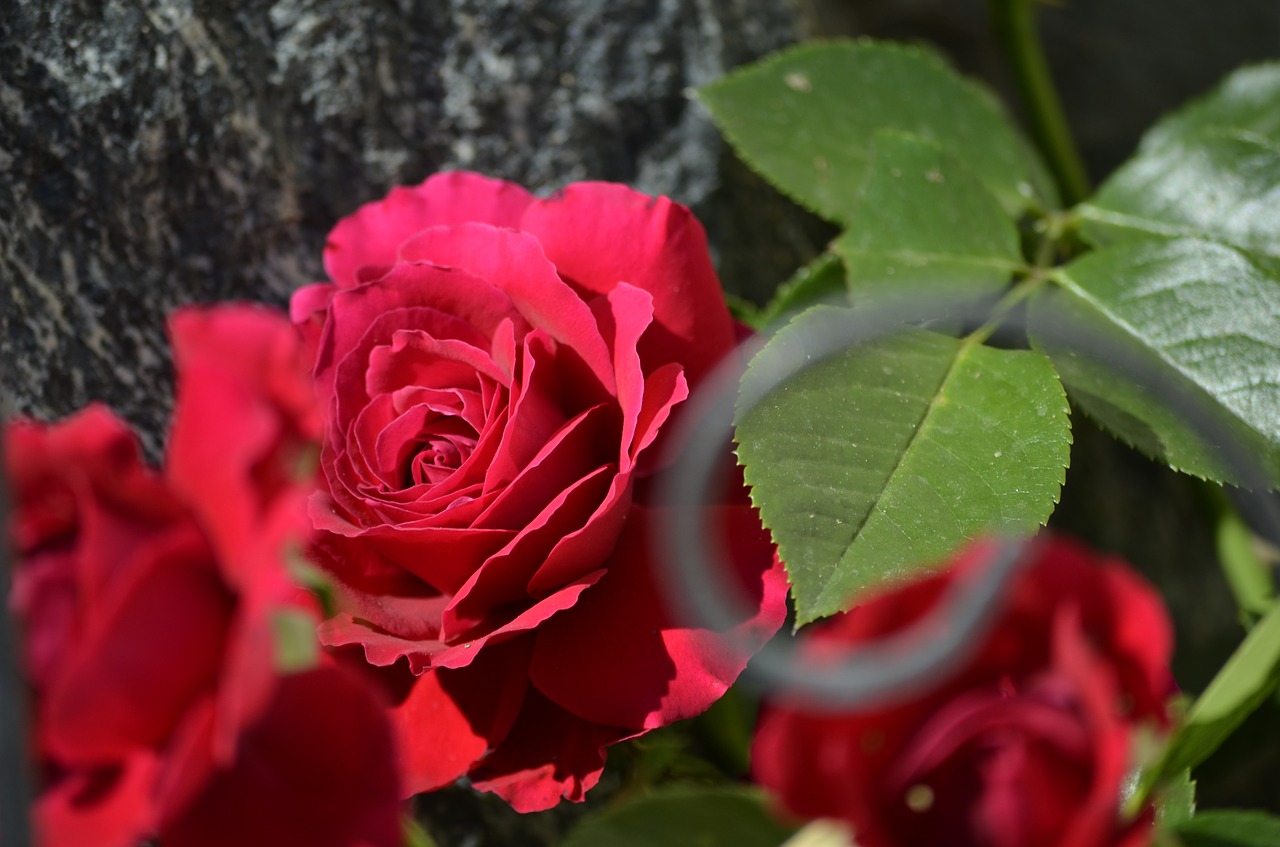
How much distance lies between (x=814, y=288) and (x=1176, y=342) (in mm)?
155

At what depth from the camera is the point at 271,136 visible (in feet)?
1.70

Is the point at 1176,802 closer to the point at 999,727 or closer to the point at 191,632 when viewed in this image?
the point at 999,727

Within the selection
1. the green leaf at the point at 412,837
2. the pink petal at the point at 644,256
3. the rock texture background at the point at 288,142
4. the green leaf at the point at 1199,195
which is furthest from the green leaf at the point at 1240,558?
the green leaf at the point at 412,837

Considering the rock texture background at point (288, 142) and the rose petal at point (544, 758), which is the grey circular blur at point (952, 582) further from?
the rock texture background at point (288, 142)

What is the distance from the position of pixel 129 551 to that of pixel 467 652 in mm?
138

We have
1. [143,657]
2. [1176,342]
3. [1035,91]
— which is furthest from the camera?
[1035,91]

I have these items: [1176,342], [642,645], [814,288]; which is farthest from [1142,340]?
[642,645]

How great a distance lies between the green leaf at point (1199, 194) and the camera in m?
0.54

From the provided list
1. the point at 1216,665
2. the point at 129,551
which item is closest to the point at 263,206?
the point at 129,551

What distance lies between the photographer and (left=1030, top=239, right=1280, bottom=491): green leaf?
42cm

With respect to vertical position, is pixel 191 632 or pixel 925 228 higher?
pixel 191 632

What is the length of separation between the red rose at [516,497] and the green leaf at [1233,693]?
4.9 inches

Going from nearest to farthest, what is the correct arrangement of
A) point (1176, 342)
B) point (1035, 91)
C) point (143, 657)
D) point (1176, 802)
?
point (143, 657) < point (1176, 802) < point (1176, 342) < point (1035, 91)

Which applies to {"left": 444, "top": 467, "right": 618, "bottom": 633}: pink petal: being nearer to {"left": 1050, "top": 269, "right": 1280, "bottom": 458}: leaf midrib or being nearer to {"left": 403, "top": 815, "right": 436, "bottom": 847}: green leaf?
{"left": 403, "top": 815, "right": 436, "bottom": 847}: green leaf
